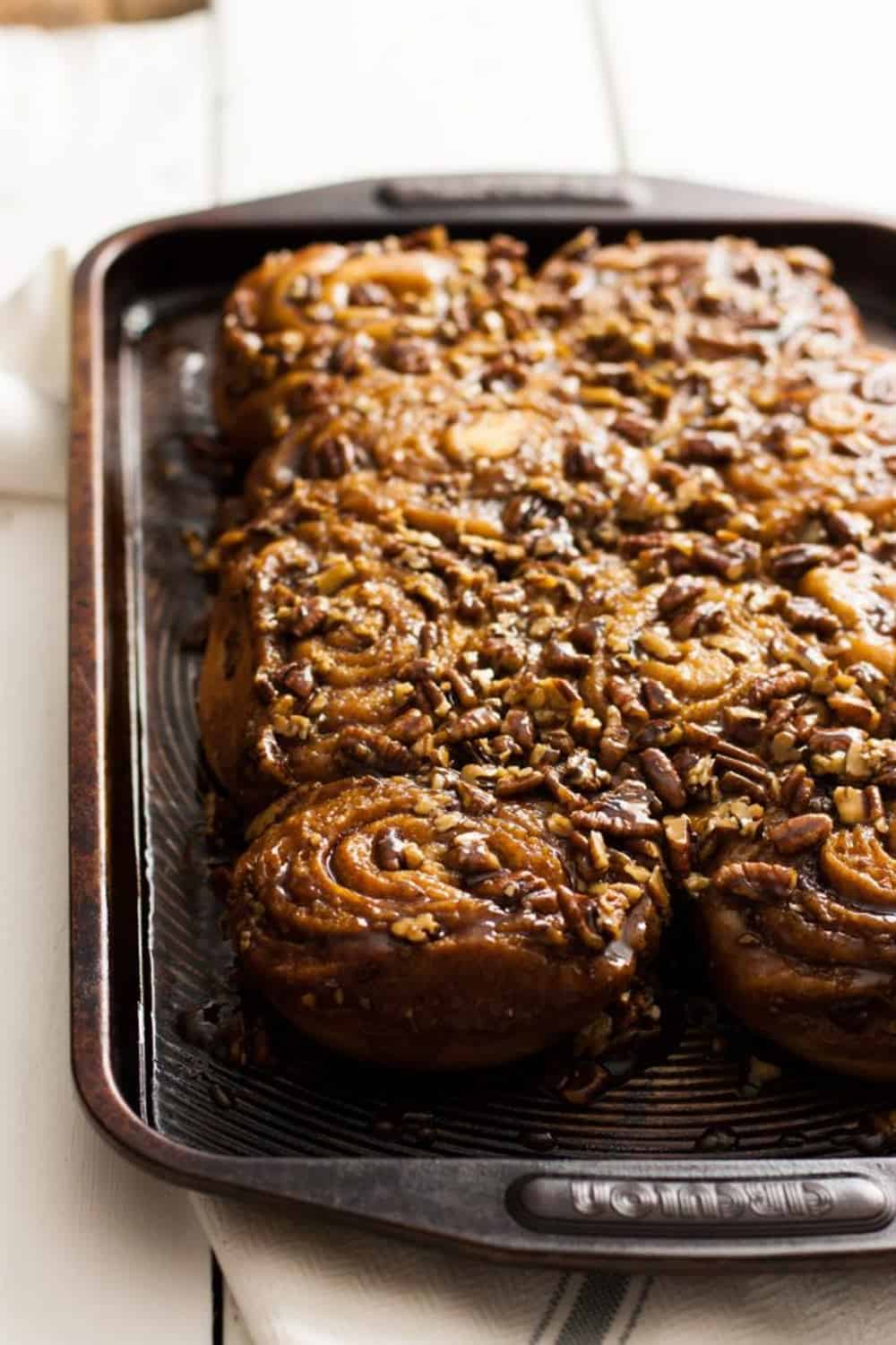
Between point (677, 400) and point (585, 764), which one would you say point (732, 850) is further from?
point (677, 400)

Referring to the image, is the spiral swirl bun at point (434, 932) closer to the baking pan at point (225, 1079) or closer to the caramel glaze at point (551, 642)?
the caramel glaze at point (551, 642)

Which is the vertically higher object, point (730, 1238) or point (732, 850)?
point (732, 850)

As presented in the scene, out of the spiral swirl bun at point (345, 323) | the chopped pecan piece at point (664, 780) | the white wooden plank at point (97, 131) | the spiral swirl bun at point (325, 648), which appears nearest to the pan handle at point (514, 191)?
the spiral swirl bun at point (345, 323)

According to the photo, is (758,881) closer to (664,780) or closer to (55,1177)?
(664,780)

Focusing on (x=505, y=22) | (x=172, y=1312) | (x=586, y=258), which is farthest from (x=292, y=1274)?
(x=505, y=22)

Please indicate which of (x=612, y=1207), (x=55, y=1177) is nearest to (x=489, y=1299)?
(x=612, y=1207)

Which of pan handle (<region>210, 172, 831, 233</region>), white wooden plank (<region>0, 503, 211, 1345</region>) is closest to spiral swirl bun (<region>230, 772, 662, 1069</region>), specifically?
white wooden plank (<region>0, 503, 211, 1345</region>)

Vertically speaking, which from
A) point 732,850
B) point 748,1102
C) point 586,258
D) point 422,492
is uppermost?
point 586,258

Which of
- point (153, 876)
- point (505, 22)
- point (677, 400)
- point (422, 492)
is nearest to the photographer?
point (153, 876)
